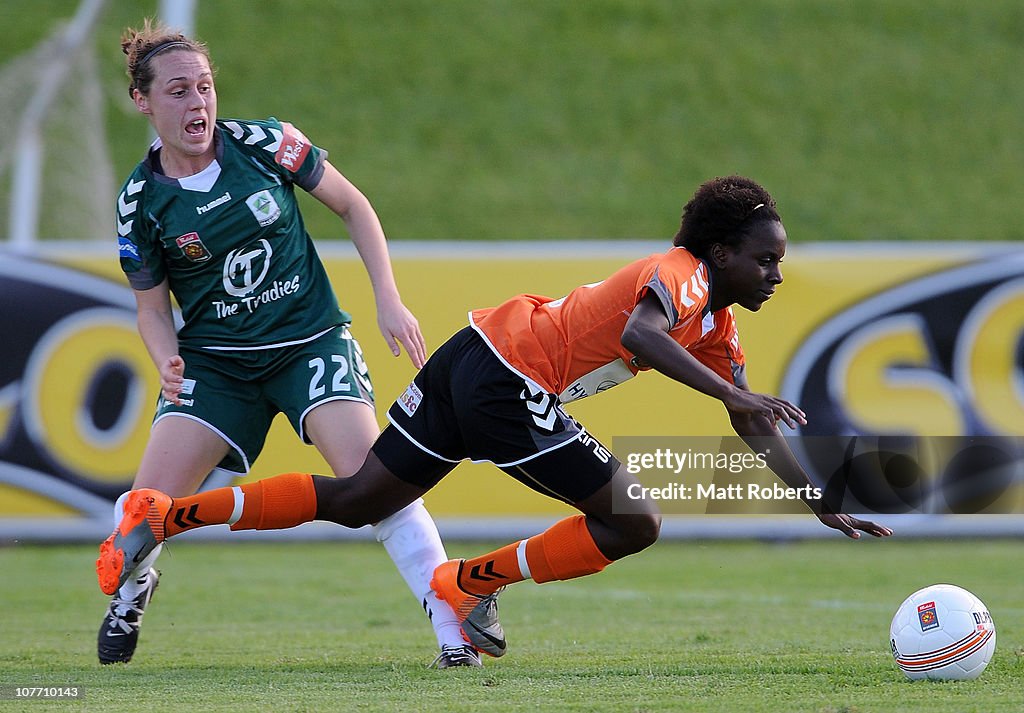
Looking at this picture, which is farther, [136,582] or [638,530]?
[136,582]

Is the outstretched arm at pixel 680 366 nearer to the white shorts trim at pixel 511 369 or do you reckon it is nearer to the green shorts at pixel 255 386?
the white shorts trim at pixel 511 369

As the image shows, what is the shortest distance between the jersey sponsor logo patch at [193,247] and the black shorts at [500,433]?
41.1 inches

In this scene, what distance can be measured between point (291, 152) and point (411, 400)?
112 cm

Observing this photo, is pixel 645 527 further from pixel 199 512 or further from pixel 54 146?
pixel 54 146

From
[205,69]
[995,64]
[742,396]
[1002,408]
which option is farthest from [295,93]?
[742,396]

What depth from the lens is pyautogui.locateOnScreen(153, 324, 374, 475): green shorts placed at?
5066mm

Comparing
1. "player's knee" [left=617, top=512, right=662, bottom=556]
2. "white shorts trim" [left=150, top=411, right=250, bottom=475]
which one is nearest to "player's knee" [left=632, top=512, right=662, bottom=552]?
"player's knee" [left=617, top=512, right=662, bottom=556]

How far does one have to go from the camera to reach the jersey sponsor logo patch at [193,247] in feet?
16.4

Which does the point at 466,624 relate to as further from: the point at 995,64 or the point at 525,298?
the point at 995,64

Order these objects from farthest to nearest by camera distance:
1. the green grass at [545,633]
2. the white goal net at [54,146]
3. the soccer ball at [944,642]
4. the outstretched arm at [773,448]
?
the white goal net at [54,146] < the outstretched arm at [773,448] < the soccer ball at [944,642] < the green grass at [545,633]

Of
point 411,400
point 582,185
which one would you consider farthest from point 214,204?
point 582,185

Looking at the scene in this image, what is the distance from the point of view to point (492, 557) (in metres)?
4.86

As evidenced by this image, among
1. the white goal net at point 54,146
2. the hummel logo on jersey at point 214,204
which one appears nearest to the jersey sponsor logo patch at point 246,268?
the hummel logo on jersey at point 214,204

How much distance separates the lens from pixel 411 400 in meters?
4.87
